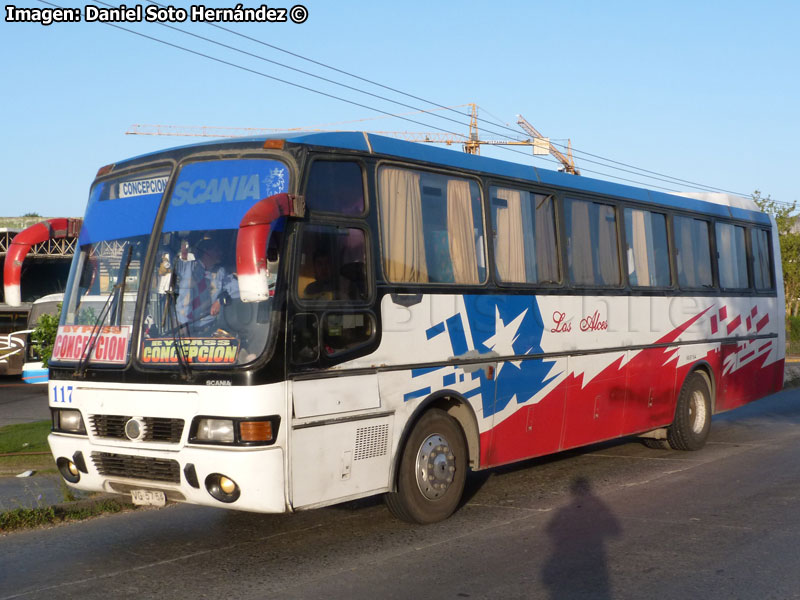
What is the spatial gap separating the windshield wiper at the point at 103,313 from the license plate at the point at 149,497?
3.34 ft

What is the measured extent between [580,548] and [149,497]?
3192 mm

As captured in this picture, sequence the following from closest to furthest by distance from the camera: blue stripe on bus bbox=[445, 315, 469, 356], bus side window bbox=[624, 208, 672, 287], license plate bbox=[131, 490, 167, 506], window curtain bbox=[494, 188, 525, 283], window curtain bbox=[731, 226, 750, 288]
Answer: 1. license plate bbox=[131, 490, 167, 506]
2. blue stripe on bus bbox=[445, 315, 469, 356]
3. window curtain bbox=[494, 188, 525, 283]
4. bus side window bbox=[624, 208, 672, 287]
5. window curtain bbox=[731, 226, 750, 288]

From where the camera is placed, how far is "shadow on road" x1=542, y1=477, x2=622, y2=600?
19.4 feet

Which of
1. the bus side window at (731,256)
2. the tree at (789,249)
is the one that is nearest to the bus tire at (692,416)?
the bus side window at (731,256)

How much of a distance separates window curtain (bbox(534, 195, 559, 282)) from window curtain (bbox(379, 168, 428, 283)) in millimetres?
1974

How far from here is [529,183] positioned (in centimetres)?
958

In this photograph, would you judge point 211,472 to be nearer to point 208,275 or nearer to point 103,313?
point 208,275

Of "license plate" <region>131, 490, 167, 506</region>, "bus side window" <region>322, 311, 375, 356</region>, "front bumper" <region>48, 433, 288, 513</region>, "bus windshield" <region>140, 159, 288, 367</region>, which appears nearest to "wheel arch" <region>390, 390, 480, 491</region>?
"bus side window" <region>322, 311, 375, 356</region>

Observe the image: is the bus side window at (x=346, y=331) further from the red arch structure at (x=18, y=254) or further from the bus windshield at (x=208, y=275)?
the red arch structure at (x=18, y=254)

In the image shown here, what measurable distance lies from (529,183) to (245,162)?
11.9ft

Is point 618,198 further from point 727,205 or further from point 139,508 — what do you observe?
point 139,508

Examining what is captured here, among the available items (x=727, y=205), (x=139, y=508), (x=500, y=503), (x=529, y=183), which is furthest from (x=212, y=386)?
(x=727, y=205)

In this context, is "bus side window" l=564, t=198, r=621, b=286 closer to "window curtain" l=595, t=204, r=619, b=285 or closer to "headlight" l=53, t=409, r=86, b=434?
"window curtain" l=595, t=204, r=619, b=285

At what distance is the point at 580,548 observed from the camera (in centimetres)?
695
